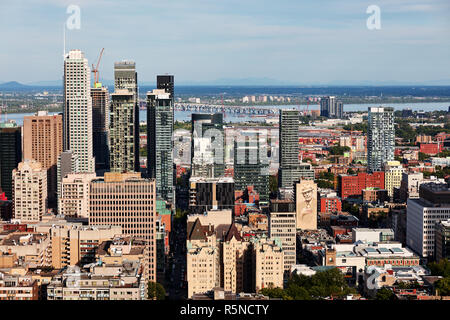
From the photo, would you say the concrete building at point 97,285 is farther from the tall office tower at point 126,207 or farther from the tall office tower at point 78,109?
the tall office tower at point 78,109

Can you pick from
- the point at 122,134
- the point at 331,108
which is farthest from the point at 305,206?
the point at 331,108

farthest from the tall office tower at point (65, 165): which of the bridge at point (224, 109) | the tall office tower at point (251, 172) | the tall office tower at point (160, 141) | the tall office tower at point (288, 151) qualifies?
the bridge at point (224, 109)

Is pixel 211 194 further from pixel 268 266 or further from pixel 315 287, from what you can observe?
pixel 315 287

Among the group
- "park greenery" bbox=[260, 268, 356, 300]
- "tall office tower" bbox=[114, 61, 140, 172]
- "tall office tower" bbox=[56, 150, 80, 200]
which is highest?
"tall office tower" bbox=[114, 61, 140, 172]

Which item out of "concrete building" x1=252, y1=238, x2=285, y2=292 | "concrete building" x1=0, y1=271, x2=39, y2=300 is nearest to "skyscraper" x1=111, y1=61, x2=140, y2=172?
→ "concrete building" x1=252, y1=238, x2=285, y2=292

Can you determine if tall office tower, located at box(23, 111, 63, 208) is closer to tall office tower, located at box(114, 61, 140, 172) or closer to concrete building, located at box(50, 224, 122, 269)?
tall office tower, located at box(114, 61, 140, 172)
